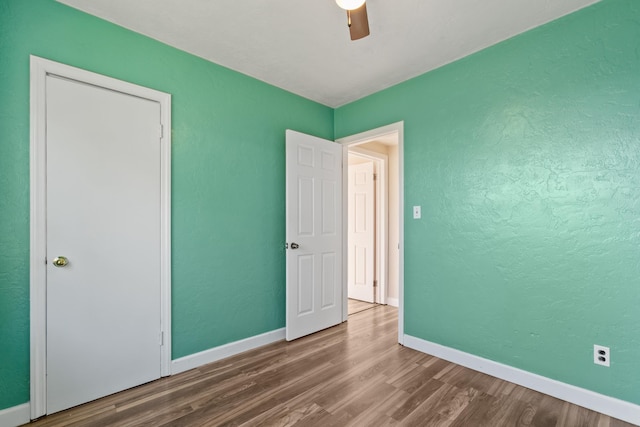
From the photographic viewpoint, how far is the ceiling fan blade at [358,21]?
59.3 inches

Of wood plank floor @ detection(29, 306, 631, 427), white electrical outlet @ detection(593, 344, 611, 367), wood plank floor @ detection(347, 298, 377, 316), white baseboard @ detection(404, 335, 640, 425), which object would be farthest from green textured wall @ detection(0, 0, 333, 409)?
white electrical outlet @ detection(593, 344, 611, 367)

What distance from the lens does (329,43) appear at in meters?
2.27

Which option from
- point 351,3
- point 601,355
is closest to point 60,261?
point 351,3

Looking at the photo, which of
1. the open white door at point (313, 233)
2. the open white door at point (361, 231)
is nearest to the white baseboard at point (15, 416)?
the open white door at point (313, 233)

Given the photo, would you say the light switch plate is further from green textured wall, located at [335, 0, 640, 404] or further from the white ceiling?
the white ceiling

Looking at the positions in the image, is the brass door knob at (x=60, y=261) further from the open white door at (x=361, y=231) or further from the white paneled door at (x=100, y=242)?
the open white door at (x=361, y=231)

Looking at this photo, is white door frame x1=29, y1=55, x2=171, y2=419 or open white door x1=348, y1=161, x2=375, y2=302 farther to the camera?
open white door x1=348, y1=161, x2=375, y2=302

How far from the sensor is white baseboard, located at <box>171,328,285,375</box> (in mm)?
2332

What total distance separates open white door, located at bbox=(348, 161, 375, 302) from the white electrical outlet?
8.72ft

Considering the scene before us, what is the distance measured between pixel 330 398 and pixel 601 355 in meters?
1.77

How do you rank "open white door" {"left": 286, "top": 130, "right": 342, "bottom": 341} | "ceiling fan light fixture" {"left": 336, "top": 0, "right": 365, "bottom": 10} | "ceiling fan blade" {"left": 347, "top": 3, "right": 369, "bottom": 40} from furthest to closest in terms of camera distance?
"open white door" {"left": 286, "top": 130, "right": 342, "bottom": 341} → "ceiling fan blade" {"left": 347, "top": 3, "right": 369, "bottom": 40} → "ceiling fan light fixture" {"left": 336, "top": 0, "right": 365, "bottom": 10}

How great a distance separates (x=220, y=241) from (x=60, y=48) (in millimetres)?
1686

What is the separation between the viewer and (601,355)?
1844 mm

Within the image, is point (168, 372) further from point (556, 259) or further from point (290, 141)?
point (556, 259)
